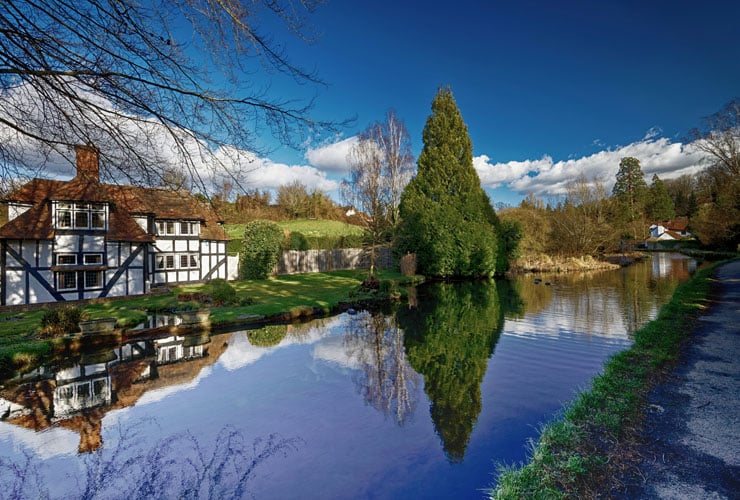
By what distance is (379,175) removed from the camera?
24.1m

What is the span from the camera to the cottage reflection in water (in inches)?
235

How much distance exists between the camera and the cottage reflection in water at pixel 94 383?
5.96 meters

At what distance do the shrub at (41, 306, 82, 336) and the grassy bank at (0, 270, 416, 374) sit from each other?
0.28 m

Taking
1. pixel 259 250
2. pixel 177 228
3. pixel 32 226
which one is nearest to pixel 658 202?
pixel 259 250

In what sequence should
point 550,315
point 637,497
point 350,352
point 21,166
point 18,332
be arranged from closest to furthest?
point 637,497 → point 21,166 → point 350,352 → point 18,332 → point 550,315

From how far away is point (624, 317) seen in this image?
40.7 ft

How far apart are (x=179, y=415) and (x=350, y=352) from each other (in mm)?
4344

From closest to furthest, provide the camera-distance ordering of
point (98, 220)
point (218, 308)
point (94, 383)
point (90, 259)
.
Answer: point (94, 383) < point (218, 308) < point (90, 259) < point (98, 220)

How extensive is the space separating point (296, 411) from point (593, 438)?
4252 mm

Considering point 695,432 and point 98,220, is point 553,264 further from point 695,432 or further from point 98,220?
point 98,220

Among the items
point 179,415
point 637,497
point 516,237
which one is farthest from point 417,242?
point 637,497

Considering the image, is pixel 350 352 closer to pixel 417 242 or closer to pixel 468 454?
pixel 468 454

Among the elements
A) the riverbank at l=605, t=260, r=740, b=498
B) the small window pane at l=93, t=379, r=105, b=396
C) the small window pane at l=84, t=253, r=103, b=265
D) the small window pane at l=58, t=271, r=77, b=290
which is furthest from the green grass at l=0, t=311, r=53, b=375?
the riverbank at l=605, t=260, r=740, b=498

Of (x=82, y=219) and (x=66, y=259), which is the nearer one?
(x=66, y=259)
